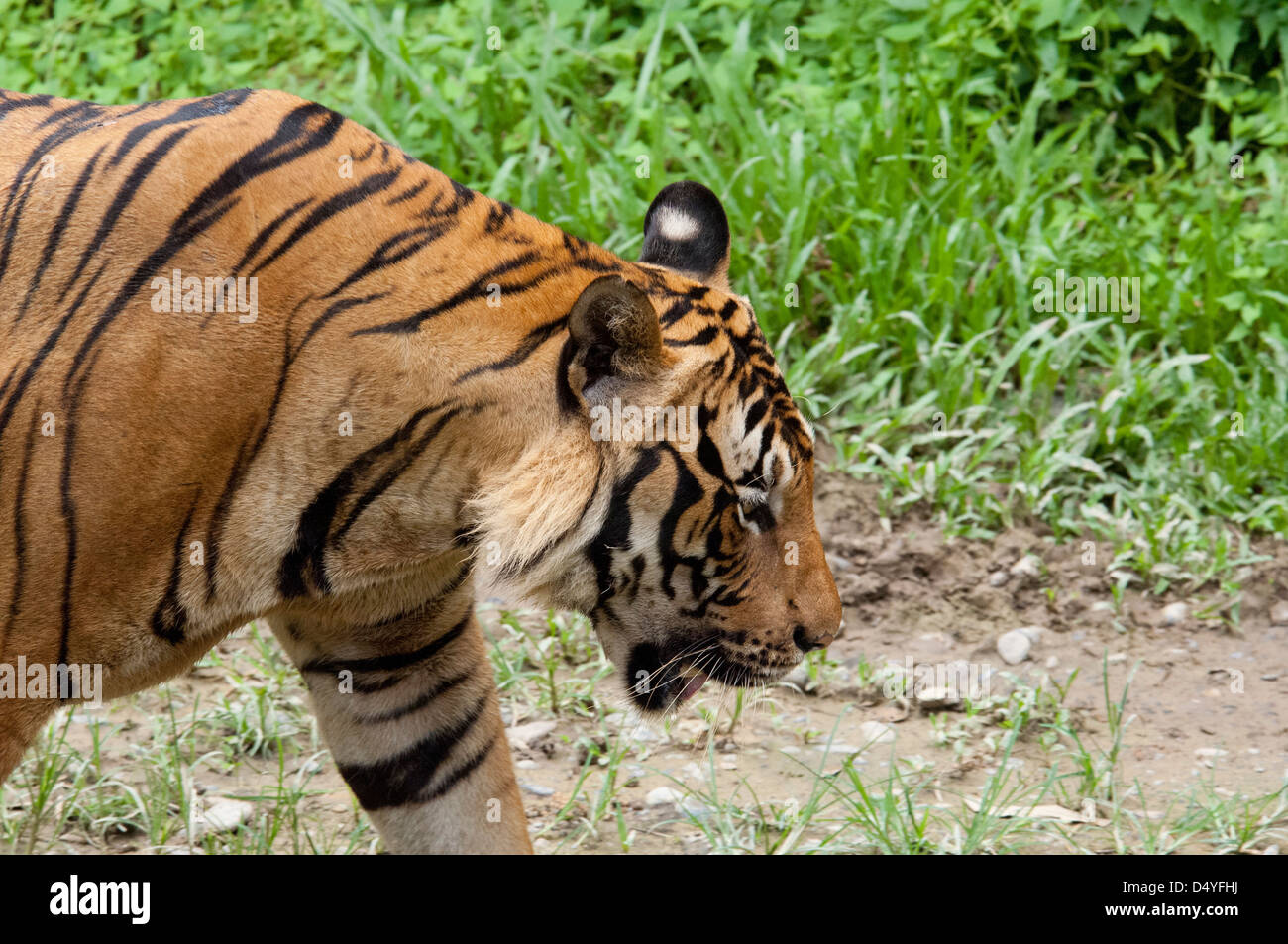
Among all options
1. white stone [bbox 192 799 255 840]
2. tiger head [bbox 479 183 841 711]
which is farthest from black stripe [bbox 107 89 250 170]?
white stone [bbox 192 799 255 840]

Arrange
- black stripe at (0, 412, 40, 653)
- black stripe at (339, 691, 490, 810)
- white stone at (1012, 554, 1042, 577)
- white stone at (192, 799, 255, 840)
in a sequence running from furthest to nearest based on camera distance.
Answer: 1. white stone at (1012, 554, 1042, 577)
2. white stone at (192, 799, 255, 840)
3. black stripe at (339, 691, 490, 810)
4. black stripe at (0, 412, 40, 653)

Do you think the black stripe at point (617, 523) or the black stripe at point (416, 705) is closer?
the black stripe at point (617, 523)

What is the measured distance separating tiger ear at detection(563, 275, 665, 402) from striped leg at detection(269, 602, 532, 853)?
69 centimetres

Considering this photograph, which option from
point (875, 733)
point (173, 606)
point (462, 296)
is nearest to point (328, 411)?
point (462, 296)

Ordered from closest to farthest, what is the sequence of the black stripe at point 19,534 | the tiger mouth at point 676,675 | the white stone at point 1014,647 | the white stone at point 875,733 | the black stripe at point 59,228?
1. the black stripe at point 19,534
2. the black stripe at point 59,228
3. the tiger mouth at point 676,675
4. the white stone at point 875,733
5. the white stone at point 1014,647

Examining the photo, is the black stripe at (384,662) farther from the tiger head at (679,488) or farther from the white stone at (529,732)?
the white stone at (529,732)

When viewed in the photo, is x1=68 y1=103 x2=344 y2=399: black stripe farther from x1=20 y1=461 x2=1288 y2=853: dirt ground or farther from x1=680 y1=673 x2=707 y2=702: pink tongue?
x1=20 y1=461 x2=1288 y2=853: dirt ground

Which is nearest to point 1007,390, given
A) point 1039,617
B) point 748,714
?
point 1039,617

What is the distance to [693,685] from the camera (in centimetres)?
291

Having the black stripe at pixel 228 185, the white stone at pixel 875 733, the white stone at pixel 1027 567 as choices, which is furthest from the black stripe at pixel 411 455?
the white stone at pixel 1027 567

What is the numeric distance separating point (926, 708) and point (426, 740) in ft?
4.83

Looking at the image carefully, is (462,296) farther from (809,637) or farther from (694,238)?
(809,637)

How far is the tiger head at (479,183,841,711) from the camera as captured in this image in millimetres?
2502

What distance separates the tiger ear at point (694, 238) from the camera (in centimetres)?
292
